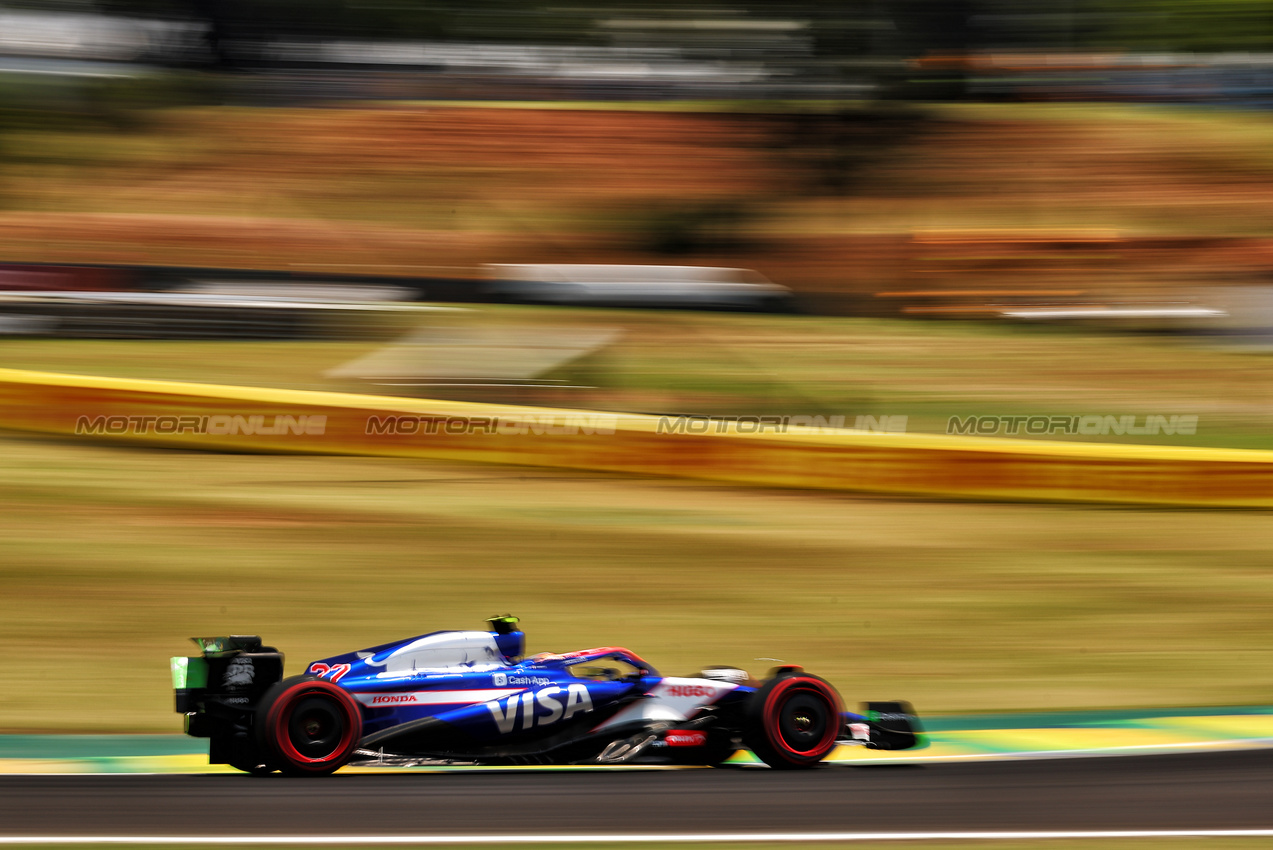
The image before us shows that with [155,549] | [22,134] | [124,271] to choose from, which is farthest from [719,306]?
[22,134]

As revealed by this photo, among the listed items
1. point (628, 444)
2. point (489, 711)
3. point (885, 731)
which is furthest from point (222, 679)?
point (628, 444)

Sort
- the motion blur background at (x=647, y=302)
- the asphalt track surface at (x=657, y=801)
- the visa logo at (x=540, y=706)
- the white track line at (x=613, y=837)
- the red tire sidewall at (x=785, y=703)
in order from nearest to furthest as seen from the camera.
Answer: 1. the white track line at (x=613, y=837)
2. the asphalt track surface at (x=657, y=801)
3. the visa logo at (x=540, y=706)
4. the red tire sidewall at (x=785, y=703)
5. the motion blur background at (x=647, y=302)

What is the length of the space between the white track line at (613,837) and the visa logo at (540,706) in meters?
0.78

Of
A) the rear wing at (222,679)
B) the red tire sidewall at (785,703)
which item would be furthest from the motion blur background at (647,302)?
the red tire sidewall at (785,703)

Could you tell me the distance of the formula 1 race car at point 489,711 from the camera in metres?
4.77

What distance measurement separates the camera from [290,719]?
15.5 feet

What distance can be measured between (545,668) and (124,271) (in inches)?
379

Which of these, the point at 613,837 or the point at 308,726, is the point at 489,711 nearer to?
the point at 308,726

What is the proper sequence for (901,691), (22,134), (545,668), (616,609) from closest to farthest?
(545,668)
(901,691)
(616,609)
(22,134)

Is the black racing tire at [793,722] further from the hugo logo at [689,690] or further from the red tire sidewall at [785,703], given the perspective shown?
the hugo logo at [689,690]

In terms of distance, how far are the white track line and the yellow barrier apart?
15.2 feet

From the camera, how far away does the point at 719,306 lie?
13.4 meters

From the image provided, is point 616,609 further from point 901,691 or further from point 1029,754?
point 1029,754

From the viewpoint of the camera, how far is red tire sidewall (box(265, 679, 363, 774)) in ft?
15.5
